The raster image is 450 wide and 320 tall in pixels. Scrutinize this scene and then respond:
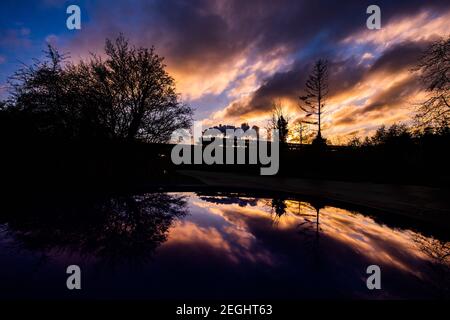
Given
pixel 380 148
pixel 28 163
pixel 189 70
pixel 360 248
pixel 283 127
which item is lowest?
pixel 360 248

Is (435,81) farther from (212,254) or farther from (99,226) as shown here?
(99,226)

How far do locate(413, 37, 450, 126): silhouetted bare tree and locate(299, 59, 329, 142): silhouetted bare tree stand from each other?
39.7 ft

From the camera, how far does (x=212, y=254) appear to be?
3473mm

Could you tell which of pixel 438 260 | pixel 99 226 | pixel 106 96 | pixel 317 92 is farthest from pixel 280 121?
pixel 99 226

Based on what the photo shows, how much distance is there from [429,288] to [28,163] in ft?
46.0

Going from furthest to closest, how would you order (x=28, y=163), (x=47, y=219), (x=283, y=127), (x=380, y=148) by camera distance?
(x=283, y=127), (x=380, y=148), (x=28, y=163), (x=47, y=219)

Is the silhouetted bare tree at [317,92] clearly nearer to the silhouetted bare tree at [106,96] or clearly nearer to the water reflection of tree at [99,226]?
the silhouetted bare tree at [106,96]

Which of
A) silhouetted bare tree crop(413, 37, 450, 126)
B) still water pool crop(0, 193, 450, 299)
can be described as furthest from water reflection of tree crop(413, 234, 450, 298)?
silhouetted bare tree crop(413, 37, 450, 126)

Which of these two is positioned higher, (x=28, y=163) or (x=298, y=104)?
(x=298, y=104)

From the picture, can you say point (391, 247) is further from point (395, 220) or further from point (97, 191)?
point (97, 191)

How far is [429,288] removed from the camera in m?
2.55

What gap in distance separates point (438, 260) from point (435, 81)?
40.0 feet

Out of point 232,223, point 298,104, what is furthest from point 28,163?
point 298,104

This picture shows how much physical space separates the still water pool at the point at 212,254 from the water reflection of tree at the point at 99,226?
0.02 metres
